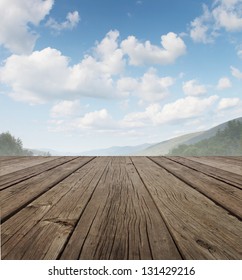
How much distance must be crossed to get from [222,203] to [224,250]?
52cm

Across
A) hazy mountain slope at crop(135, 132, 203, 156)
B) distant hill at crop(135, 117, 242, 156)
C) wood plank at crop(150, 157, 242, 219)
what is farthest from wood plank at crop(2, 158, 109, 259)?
hazy mountain slope at crop(135, 132, 203, 156)

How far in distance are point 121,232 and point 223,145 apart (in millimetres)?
80584

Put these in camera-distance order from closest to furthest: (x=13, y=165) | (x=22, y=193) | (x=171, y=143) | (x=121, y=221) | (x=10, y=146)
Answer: (x=121, y=221), (x=22, y=193), (x=13, y=165), (x=10, y=146), (x=171, y=143)

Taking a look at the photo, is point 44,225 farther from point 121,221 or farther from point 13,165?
point 13,165

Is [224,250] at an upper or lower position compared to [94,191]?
lower

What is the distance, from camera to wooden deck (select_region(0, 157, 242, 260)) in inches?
28.3

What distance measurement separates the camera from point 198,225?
933 mm

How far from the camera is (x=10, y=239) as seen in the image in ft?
2.62

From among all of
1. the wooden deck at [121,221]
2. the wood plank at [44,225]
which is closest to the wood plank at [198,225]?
the wooden deck at [121,221]

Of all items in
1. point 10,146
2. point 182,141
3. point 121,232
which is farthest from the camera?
point 182,141

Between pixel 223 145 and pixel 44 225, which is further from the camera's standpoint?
pixel 223 145

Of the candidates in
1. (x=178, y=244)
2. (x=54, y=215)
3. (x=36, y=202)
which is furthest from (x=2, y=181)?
(x=178, y=244)

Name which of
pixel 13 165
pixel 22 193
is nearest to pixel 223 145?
pixel 13 165
